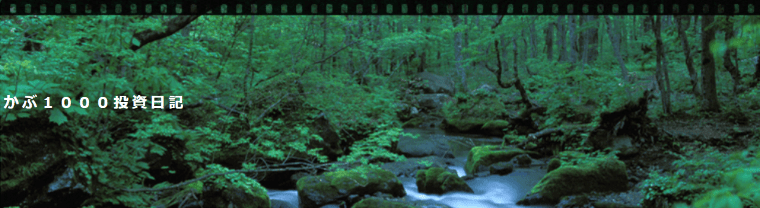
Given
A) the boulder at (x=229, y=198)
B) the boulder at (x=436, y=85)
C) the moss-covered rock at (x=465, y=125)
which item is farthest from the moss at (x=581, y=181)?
the boulder at (x=436, y=85)

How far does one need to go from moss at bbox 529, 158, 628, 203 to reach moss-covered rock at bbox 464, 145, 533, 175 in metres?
2.73

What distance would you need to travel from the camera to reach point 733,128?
10.6 m

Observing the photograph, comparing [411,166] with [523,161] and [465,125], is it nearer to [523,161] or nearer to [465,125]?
[523,161]

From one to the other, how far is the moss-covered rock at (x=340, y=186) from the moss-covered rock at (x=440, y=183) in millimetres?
729

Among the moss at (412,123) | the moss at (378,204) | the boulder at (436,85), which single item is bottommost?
the moss at (412,123)

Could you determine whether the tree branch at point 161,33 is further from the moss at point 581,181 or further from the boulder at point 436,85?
the boulder at point 436,85

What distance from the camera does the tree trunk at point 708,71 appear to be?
11.4 m

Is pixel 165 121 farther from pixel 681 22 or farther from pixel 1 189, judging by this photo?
pixel 681 22

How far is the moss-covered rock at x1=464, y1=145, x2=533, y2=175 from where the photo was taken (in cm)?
1166

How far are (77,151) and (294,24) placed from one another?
25.4ft

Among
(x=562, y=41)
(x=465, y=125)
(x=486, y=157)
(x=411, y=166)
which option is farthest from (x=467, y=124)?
(x=562, y=41)

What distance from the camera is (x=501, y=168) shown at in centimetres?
1106

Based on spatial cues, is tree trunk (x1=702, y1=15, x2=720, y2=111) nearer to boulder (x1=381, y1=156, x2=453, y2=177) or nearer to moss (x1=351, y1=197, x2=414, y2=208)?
boulder (x1=381, y1=156, x2=453, y2=177)

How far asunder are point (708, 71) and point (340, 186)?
1022 cm
